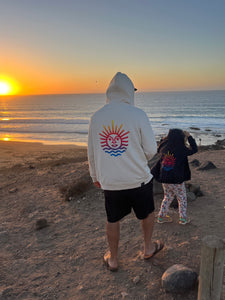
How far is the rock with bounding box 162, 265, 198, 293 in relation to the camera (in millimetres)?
2498

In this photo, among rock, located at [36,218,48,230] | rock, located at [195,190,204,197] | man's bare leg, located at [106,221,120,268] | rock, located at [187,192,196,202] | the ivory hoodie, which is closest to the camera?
the ivory hoodie

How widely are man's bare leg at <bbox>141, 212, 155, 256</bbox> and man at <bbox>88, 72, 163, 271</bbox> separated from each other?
0.66ft

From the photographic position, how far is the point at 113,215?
2.60 meters

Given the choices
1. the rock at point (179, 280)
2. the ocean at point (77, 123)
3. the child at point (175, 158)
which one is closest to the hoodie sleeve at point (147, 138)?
the child at point (175, 158)

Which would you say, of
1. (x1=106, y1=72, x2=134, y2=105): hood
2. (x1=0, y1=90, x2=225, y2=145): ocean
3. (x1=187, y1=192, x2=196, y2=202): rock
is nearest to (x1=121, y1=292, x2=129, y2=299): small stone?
(x1=106, y1=72, x2=134, y2=105): hood

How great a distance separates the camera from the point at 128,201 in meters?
2.60

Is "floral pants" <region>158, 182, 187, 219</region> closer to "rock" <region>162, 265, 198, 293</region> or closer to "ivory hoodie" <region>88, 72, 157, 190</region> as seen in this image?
"rock" <region>162, 265, 198, 293</region>

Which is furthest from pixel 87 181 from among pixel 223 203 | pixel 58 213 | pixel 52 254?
pixel 223 203

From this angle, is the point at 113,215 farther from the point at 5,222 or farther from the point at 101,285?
the point at 5,222

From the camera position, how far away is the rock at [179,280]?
2.50 meters

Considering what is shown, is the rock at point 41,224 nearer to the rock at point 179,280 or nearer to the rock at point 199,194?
the rock at point 179,280

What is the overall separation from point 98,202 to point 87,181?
0.90m

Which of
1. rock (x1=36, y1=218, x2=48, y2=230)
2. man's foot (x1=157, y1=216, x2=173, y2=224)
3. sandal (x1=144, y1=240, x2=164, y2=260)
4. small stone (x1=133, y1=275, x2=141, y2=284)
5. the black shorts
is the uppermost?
the black shorts

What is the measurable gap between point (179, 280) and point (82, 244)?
5.68 ft
